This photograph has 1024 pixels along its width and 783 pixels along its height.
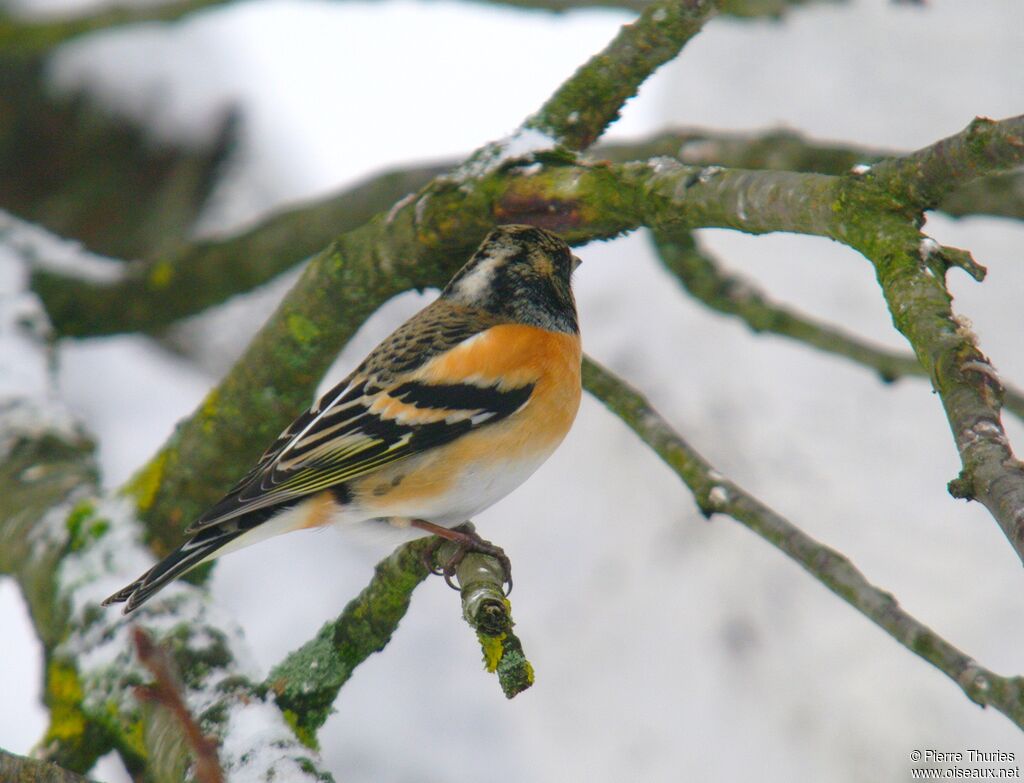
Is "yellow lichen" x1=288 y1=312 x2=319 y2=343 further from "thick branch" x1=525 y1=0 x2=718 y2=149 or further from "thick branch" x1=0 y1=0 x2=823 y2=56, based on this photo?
"thick branch" x1=0 y1=0 x2=823 y2=56

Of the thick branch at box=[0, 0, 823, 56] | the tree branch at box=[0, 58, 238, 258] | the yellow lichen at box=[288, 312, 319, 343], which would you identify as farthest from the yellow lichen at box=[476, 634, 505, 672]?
the tree branch at box=[0, 58, 238, 258]

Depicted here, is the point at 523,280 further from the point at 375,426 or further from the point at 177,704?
the point at 177,704

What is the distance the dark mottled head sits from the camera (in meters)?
2.71

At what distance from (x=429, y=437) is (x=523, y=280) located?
0.51 m

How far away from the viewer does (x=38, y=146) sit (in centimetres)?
520

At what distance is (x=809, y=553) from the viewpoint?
2285 millimetres

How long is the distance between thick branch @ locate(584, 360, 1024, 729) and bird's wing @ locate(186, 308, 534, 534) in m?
0.30

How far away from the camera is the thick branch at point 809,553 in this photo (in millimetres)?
1797

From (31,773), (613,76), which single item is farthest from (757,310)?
(31,773)

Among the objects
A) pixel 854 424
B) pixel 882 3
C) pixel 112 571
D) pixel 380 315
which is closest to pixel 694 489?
pixel 112 571

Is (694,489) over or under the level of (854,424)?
under

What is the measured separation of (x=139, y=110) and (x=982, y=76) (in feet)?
12.1

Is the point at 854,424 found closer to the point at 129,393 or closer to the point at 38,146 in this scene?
the point at 129,393

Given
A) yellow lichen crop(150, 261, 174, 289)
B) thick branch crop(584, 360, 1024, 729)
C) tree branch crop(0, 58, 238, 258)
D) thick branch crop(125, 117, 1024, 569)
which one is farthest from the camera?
tree branch crop(0, 58, 238, 258)
